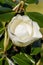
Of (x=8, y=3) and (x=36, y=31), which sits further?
(x=8, y=3)

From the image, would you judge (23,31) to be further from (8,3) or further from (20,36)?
(8,3)

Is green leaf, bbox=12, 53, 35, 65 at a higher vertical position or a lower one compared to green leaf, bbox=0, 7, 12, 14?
lower

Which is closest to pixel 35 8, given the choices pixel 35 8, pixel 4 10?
pixel 35 8

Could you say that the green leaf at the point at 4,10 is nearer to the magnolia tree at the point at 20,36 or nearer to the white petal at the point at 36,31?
the magnolia tree at the point at 20,36

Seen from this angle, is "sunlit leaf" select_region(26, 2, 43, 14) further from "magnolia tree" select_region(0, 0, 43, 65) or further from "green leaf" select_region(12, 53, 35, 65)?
"green leaf" select_region(12, 53, 35, 65)

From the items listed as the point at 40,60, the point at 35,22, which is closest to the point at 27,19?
the point at 35,22

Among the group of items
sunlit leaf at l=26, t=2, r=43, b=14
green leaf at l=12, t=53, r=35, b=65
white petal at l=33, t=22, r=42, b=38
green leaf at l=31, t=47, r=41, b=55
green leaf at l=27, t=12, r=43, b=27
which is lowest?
green leaf at l=12, t=53, r=35, b=65

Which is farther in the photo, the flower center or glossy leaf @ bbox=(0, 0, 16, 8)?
glossy leaf @ bbox=(0, 0, 16, 8)

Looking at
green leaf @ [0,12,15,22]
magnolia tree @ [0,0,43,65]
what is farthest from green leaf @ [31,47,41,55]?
green leaf @ [0,12,15,22]
